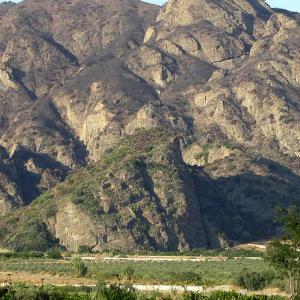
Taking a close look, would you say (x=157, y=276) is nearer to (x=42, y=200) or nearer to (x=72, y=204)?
(x=72, y=204)

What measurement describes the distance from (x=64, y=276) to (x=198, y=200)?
96.8 meters

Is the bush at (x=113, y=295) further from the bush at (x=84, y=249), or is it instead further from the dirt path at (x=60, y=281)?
the bush at (x=84, y=249)

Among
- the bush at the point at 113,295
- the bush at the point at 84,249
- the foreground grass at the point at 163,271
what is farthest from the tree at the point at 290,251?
the bush at the point at 84,249

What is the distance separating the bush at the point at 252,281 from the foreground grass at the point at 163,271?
4.09 feet

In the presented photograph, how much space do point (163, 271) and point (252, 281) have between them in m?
19.6

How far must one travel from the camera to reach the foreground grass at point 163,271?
8825 centimetres

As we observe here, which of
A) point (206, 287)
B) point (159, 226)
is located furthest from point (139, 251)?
point (206, 287)

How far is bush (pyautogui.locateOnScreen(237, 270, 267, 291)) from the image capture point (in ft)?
267

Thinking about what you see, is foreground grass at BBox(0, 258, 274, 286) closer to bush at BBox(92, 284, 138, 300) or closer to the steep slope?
bush at BBox(92, 284, 138, 300)

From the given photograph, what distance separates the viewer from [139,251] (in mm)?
159750

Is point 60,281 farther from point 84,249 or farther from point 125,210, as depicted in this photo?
point 125,210

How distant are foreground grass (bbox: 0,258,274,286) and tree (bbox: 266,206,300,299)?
51.3 feet

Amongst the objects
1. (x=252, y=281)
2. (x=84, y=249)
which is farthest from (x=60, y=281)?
(x=84, y=249)

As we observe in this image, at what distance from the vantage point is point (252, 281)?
3238 inches
